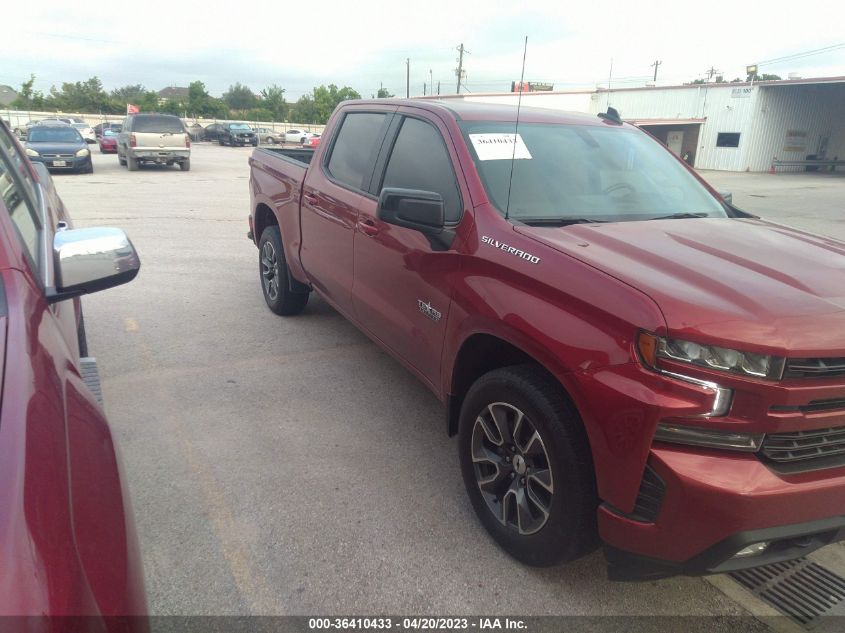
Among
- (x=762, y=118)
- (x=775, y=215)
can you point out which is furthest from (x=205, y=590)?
(x=762, y=118)

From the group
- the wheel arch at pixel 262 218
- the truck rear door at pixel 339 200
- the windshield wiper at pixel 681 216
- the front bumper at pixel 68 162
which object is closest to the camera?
the windshield wiper at pixel 681 216

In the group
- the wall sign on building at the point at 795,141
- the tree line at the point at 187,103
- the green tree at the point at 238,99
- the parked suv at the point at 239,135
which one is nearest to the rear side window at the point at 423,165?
the wall sign on building at the point at 795,141

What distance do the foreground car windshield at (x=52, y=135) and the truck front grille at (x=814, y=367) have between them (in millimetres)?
21478

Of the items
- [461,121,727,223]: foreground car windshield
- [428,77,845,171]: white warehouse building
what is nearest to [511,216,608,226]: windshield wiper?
[461,121,727,223]: foreground car windshield

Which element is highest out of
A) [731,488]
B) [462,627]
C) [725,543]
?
[731,488]

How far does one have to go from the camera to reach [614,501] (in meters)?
2.12

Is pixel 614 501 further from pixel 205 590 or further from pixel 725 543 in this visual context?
pixel 205 590

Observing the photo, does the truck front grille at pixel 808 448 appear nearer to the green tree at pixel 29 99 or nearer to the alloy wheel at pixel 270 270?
the alloy wheel at pixel 270 270

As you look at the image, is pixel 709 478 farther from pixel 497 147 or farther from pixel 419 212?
pixel 497 147

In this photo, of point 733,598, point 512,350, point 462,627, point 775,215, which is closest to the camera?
point 462,627

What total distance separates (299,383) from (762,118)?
3667 centimetres

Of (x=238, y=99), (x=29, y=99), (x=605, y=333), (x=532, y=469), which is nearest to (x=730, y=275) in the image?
(x=605, y=333)

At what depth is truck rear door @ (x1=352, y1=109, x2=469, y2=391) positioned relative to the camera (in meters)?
3.08

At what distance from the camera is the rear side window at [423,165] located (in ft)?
10.3
